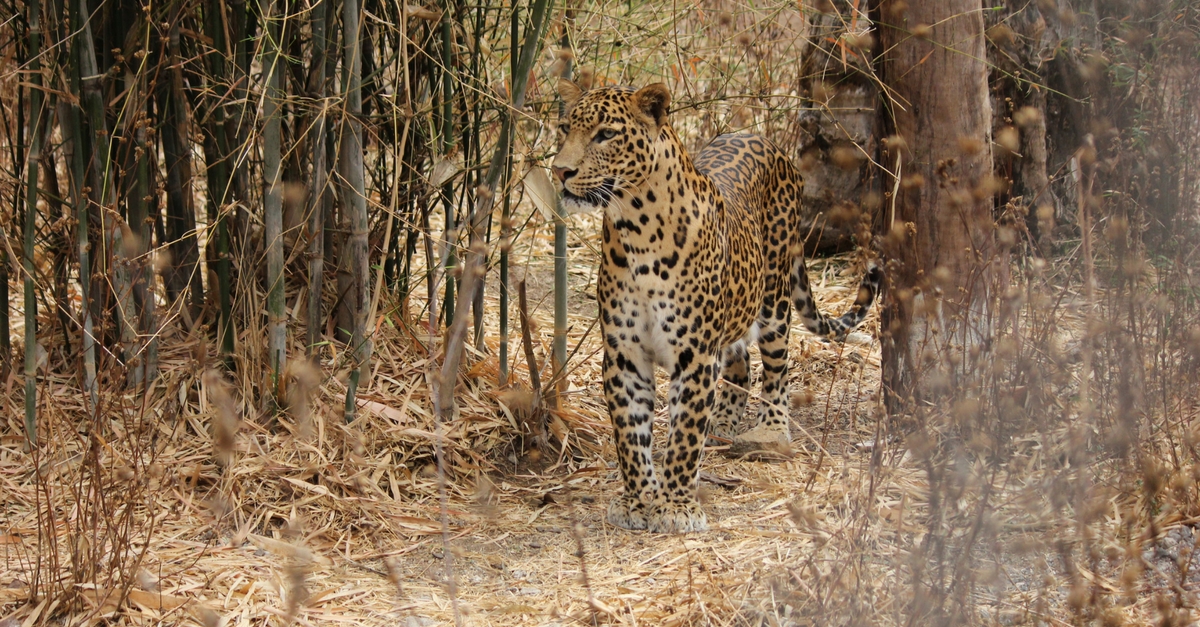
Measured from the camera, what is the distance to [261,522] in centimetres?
432

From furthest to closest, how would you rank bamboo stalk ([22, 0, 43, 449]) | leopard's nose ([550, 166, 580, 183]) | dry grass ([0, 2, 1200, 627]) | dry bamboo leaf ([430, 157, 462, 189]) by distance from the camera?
dry bamboo leaf ([430, 157, 462, 189]), leopard's nose ([550, 166, 580, 183]), bamboo stalk ([22, 0, 43, 449]), dry grass ([0, 2, 1200, 627])

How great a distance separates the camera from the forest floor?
11.6ft

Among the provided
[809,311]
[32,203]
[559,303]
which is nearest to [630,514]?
[559,303]

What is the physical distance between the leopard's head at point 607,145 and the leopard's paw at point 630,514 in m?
1.14

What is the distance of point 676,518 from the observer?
448 centimetres

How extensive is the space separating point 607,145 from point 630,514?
1399 millimetres

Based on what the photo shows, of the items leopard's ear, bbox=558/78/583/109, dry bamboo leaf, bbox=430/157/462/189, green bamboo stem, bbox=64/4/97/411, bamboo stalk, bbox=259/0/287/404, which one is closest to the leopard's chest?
leopard's ear, bbox=558/78/583/109

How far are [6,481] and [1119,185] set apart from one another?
15.2 ft

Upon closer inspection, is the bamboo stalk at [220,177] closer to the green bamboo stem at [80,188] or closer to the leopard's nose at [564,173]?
the green bamboo stem at [80,188]

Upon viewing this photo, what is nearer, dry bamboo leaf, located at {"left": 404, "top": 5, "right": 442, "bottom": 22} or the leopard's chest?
dry bamboo leaf, located at {"left": 404, "top": 5, "right": 442, "bottom": 22}

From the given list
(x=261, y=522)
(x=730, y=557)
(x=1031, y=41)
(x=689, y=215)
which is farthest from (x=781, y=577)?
(x=1031, y=41)

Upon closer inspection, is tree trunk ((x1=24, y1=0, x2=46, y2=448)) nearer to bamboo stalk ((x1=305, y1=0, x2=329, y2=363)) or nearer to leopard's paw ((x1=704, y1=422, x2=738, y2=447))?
bamboo stalk ((x1=305, y1=0, x2=329, y2=363))

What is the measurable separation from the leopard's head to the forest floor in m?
0.90

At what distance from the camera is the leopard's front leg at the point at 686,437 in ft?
14.6
